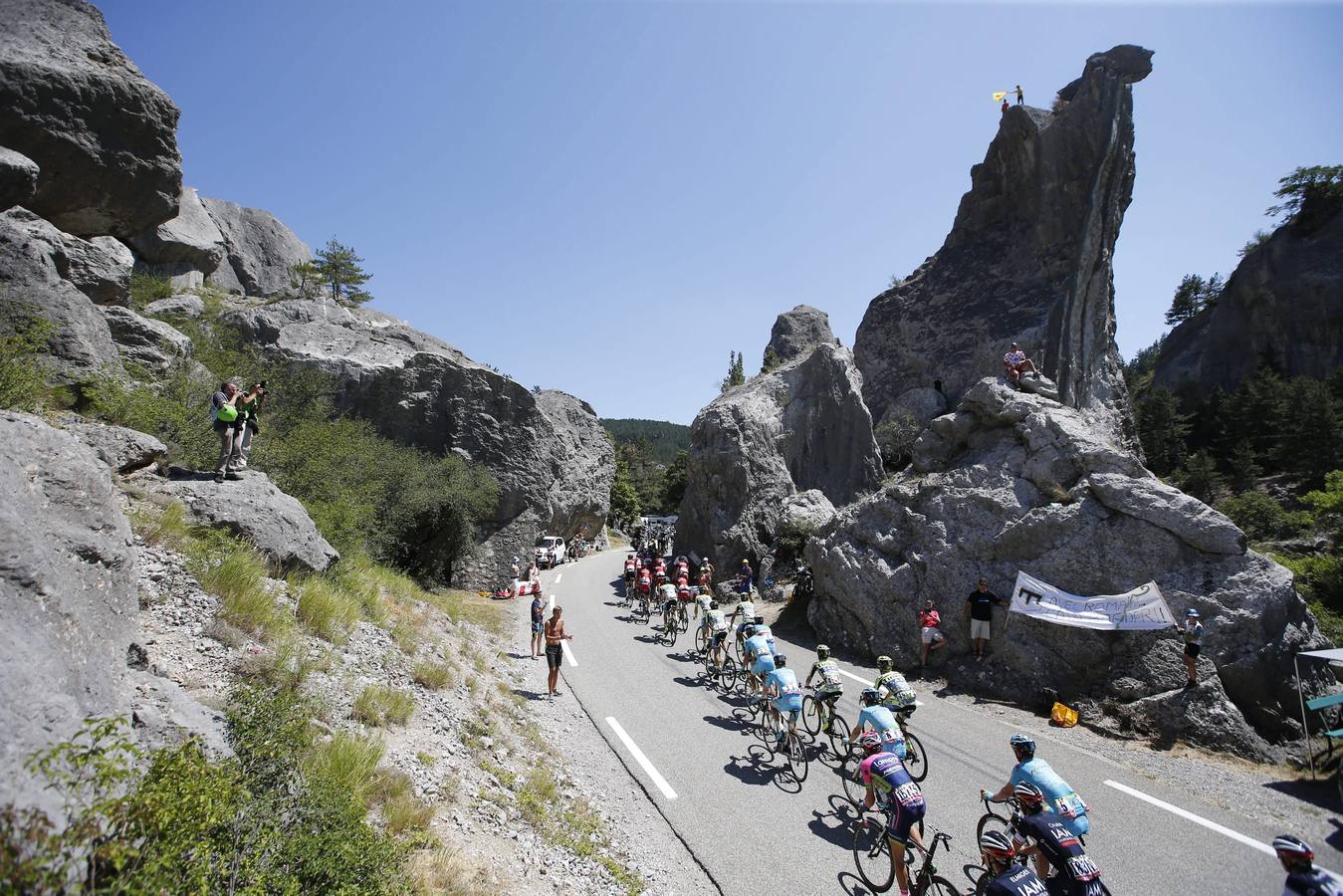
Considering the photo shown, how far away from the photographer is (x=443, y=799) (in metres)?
6.86

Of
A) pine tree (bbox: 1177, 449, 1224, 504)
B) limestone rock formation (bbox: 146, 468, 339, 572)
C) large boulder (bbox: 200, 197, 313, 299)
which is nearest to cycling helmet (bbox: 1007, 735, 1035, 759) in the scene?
limestone rock formation (bbox: 146, 468, 339, 572)

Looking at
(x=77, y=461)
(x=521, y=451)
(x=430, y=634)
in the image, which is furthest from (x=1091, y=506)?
(x=521, y=451)

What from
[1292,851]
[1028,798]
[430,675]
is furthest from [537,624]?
[1292,851]

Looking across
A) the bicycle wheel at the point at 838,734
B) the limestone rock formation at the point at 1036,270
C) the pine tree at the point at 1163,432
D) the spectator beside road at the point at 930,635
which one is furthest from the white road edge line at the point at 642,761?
the pine tree at the point at 1163,432

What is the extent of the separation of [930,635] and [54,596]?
51.4 feet

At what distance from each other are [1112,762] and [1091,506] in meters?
6.61

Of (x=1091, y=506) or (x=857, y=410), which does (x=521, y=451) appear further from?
(x=1091, y=506)

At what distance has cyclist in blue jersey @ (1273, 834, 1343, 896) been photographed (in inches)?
164

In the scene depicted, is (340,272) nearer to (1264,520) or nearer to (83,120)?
(83,120)

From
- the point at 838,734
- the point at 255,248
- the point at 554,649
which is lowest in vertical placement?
the point at 554,649

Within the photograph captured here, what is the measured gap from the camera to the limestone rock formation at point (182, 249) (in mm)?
33031

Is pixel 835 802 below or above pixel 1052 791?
below

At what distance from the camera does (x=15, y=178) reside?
50.5ft

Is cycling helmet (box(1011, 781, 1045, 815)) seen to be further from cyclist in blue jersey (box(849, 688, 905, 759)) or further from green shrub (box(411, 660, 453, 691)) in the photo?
green shrub (box(411, 660, 453, 691))
